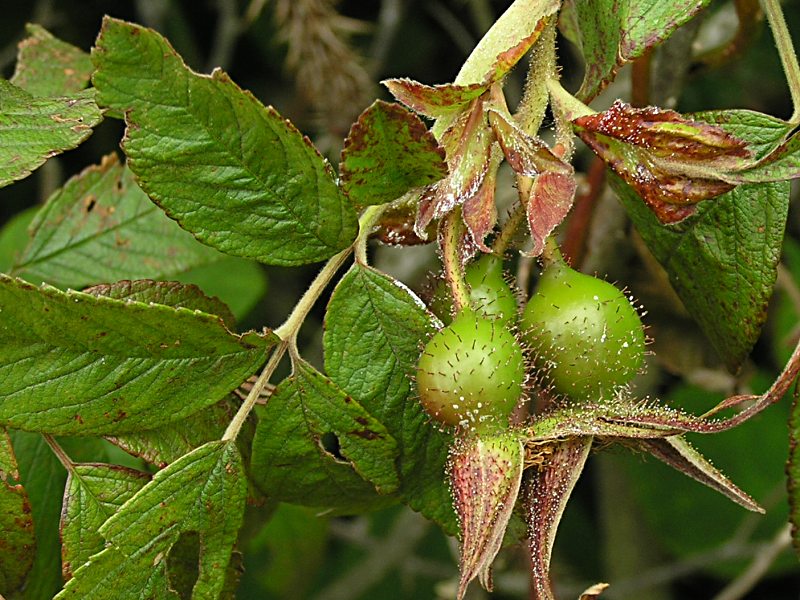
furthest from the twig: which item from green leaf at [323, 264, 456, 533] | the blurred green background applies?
green leaf at [323, 264, 456, 533]

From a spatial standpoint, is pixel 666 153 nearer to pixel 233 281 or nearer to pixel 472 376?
pixel 472 376

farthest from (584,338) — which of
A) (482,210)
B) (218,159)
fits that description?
(218,159)

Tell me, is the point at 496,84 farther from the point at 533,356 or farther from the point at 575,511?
the point at 575,511

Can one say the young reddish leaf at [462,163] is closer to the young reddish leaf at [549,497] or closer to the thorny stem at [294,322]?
the thorny stem at [294,322]

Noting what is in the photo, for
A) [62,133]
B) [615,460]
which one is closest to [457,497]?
[62,133]

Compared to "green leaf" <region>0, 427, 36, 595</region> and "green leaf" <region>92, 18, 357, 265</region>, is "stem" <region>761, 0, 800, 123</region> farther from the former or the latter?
"green leaf" <region>0, 427, 36, 595</region>

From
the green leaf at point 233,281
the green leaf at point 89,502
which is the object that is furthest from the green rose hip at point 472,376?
the green leaf at point 233,281

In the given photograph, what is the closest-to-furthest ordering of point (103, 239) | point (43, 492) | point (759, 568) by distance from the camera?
point (43, 492)
point (103, 239)
point (759, 568)
